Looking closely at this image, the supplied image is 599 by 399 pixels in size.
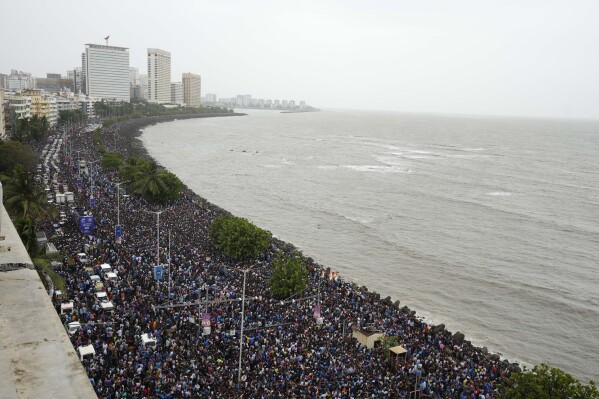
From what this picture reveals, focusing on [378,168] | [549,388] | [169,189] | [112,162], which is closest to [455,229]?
[169,189]

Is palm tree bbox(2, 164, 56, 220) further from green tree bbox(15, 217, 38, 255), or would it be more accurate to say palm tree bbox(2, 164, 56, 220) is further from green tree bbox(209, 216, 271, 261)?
green tree bbox(209, 216, 271, 261)

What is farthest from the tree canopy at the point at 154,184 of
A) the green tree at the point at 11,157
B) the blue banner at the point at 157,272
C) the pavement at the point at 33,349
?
the pavement at the point at 33,349

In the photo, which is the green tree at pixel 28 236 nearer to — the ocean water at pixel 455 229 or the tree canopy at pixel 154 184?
the ocean water at pixel 455 229

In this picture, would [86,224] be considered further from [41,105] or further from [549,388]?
[41,105]

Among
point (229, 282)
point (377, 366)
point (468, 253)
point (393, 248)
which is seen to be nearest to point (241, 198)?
point (393, 248)

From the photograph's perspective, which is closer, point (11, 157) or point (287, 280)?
point (287, 280)

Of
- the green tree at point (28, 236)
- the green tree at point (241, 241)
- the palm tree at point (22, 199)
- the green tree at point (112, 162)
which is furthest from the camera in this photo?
the green tree at point (112, 162)
